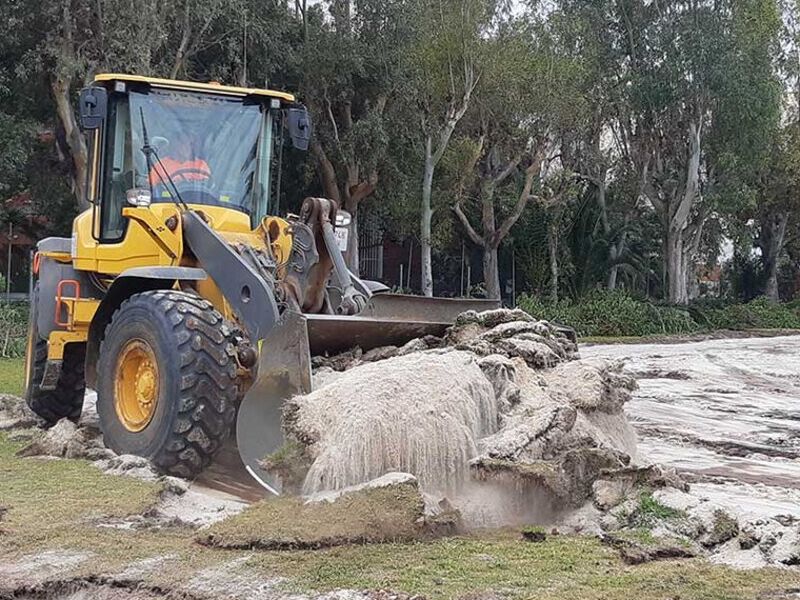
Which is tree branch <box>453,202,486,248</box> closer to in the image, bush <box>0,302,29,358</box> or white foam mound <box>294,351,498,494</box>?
bush <box>0,302,29,358</box>

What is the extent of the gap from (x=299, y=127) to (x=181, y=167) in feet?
3.41

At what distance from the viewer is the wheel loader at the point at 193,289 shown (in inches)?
276

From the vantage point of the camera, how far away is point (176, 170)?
8.52m

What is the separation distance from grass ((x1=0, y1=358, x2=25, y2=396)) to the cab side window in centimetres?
503

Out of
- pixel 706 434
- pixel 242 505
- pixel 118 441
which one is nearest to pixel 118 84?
pixel 118 441

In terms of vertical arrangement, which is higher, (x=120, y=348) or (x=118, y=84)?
(x=118, y=84)

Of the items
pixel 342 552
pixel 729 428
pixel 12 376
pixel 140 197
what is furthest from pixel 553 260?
pixel 342 552

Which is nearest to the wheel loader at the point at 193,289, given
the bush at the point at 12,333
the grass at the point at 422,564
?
the grass at the point at 422,564

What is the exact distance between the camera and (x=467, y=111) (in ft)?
95.6

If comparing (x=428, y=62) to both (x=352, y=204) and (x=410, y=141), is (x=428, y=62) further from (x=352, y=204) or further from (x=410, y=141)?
(x=352, y=204)

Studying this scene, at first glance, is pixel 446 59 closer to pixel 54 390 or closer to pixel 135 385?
pixel 54 390

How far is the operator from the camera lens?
27.9 feet

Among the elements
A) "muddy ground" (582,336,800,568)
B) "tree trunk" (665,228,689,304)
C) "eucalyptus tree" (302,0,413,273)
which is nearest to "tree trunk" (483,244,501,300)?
"eucalyptus tree" (302,0,413,273)

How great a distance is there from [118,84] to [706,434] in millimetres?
6650
